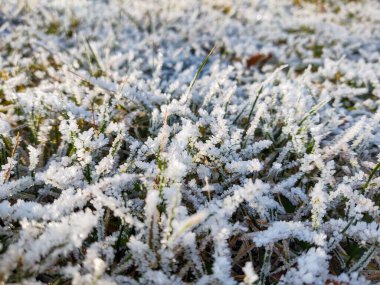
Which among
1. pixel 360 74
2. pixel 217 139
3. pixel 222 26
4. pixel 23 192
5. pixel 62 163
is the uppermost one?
pixel 222 26

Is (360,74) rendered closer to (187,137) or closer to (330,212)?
(330,212)

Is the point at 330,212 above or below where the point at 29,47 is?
below

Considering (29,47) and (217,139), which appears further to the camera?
(29,47)

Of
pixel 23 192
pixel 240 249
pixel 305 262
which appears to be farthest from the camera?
pixel 23 192

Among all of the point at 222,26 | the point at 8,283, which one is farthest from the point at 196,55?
the point at 8,283

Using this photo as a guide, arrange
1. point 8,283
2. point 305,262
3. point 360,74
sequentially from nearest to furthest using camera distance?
point 8,283, point 305,262, point 360,74

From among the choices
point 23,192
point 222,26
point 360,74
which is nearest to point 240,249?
point 23,192
